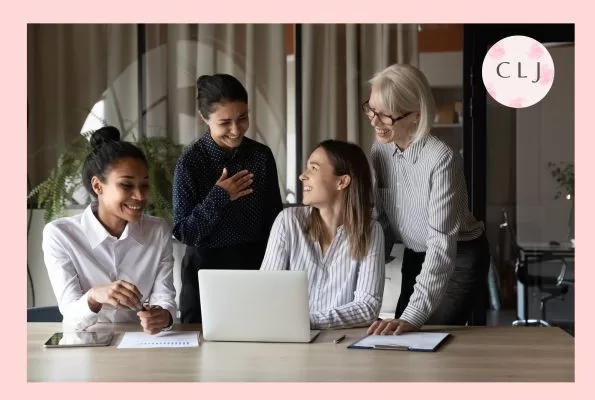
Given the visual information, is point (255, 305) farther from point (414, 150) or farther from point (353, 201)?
point (414, 150)

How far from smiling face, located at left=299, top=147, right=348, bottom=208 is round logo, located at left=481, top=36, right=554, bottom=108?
26.2 inches

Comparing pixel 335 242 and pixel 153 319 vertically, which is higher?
pixel 335 242

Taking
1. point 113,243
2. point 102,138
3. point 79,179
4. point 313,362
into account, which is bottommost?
point 313,362

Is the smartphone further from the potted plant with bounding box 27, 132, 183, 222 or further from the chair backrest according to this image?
the potted plant with bounding box 27, 132, 183, 222

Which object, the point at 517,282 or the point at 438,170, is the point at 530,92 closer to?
the point at 438,170

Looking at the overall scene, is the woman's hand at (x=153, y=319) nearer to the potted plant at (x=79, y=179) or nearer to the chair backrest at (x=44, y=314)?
the chair backrest at (x=44, y=314)

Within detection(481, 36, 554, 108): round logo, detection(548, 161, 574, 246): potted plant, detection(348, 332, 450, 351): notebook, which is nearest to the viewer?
detection(348, 332, 450, 351): notebook

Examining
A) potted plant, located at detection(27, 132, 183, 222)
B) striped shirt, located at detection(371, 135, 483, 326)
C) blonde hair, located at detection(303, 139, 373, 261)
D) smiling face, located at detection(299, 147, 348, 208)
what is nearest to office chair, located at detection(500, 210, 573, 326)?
striped shirt, located at detection(371, 135, 483, 326)

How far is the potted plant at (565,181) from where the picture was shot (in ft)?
12.3

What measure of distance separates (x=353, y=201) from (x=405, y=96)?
41 cm

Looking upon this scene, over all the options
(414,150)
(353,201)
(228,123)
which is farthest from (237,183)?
(414,150)

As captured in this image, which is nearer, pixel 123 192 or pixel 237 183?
pixel 123 192

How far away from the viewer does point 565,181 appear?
379 cm

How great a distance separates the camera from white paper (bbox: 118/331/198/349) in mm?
2678
